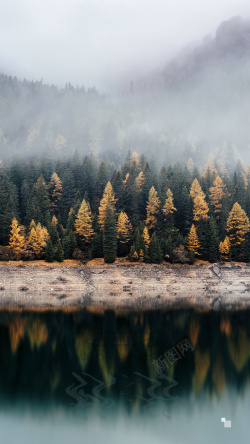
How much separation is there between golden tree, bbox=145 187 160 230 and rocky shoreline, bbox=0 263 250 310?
16.5 metres

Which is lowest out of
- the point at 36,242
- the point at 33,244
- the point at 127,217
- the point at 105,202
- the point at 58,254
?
the point at 58,254

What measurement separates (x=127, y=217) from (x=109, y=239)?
10.3 metres

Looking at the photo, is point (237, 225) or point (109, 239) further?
point (237, 225)

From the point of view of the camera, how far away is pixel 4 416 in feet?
58.0

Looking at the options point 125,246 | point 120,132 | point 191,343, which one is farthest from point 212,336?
point 120,132

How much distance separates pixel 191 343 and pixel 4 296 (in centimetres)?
3513

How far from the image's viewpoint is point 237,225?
78.2 m

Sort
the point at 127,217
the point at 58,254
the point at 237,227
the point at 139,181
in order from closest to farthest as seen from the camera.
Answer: the point at 58,254
the point at 237,227
the point at 127,217
the point at 139,181

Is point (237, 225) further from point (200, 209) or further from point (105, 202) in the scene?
point (105, 202)

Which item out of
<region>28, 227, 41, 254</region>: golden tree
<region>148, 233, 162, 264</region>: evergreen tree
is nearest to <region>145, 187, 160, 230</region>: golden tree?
<region>148, 233, 162, 264</region>: evergreen tree

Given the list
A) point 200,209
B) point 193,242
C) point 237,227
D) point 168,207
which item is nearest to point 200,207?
point 200,209

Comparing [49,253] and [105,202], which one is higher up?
[105,202]

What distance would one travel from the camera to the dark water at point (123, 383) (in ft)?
54.8

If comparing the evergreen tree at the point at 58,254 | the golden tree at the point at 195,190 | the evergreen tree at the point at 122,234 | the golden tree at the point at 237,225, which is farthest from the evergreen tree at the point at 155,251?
the golden tree at the point at 195,190
